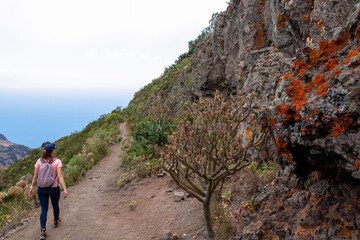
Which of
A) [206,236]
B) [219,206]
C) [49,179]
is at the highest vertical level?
[49,179]

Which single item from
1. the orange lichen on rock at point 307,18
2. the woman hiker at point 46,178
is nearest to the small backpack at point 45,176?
the woman hiker at point 46,178

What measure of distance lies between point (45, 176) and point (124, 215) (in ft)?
7.23

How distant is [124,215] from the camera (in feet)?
19.2

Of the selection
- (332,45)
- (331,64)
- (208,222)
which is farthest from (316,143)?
(208,222)

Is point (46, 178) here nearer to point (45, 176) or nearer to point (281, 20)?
point (45, 176)

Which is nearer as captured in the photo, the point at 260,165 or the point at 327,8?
the point at 327,8

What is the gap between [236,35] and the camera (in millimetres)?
8984

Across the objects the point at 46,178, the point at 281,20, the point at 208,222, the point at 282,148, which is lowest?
the point at 208,222

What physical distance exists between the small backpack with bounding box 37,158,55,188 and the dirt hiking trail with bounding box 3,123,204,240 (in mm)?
1378

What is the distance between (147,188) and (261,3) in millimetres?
7063

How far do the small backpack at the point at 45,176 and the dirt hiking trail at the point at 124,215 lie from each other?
1378mm

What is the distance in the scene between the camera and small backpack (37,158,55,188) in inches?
183

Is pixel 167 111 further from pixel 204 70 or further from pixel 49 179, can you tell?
pixel 49 179

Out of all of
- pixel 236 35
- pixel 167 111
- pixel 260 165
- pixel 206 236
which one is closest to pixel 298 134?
pixel 206 236
